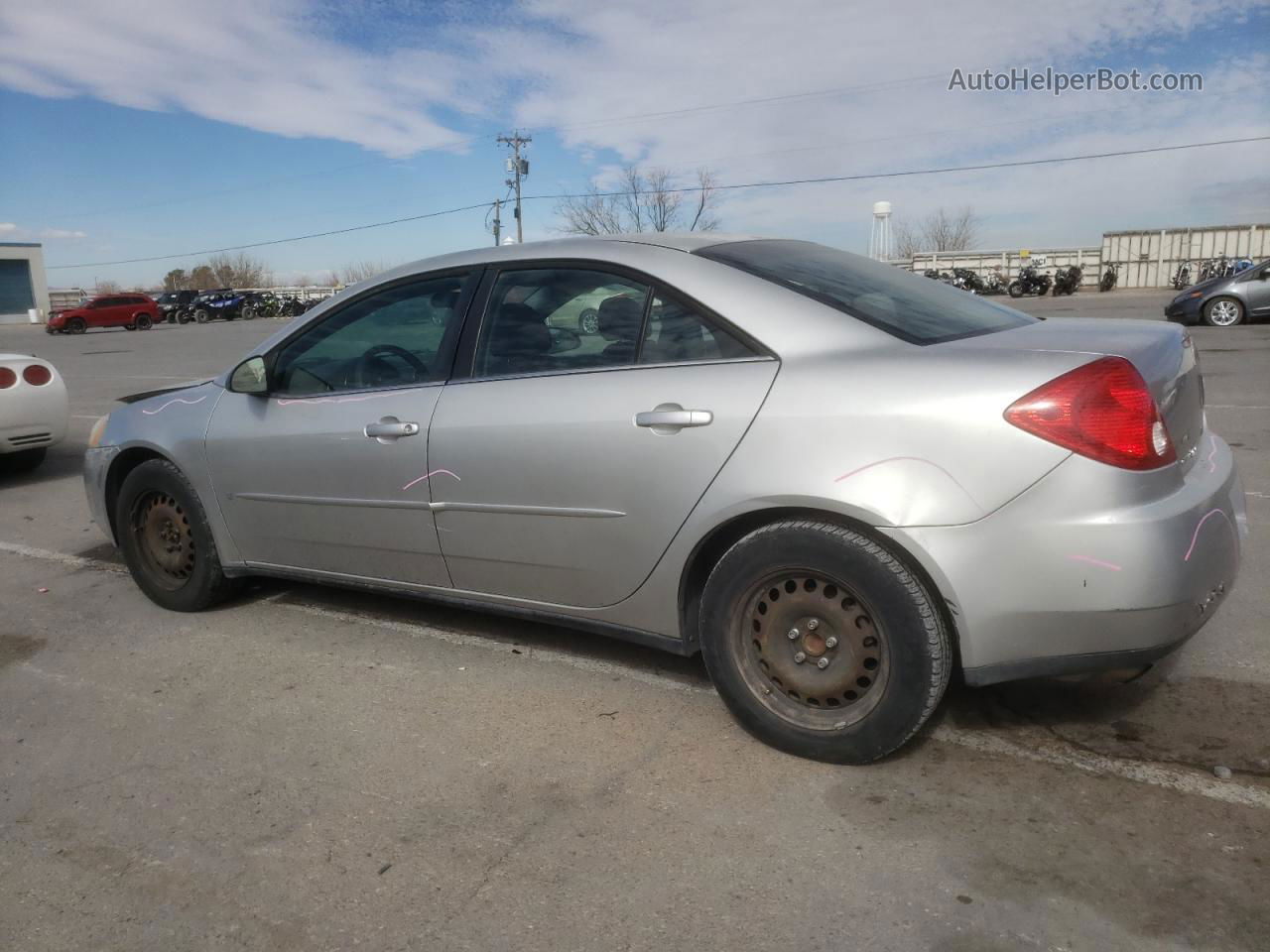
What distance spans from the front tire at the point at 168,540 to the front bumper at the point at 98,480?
0.10 m

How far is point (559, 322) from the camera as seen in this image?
3.40 m

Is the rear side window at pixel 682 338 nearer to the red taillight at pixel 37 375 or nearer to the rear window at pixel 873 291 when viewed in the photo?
the rear window at pixel 873 291

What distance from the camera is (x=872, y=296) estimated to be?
319cm

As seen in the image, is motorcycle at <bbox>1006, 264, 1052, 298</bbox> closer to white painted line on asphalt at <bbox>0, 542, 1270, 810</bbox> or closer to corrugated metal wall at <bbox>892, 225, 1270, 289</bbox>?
corrugated metal wall at <bbox>892, 225, 1270, 289</bbox>

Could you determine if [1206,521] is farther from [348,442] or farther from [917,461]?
[348,442]

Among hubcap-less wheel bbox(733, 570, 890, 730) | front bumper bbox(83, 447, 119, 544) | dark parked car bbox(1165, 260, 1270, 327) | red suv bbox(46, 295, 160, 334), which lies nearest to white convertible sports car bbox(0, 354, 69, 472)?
front bumper bbox(83, 447, 119, 544)

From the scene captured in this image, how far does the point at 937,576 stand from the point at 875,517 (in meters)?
0.22

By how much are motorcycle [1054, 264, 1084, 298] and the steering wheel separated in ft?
132

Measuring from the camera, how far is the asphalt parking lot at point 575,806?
2.28 metres

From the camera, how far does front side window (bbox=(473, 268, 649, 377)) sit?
3230 millimetres

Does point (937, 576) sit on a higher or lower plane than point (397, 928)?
higher

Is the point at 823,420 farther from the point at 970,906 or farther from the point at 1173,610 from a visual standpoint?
the point at 970,906

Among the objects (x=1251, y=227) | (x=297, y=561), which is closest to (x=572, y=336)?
(x=297, y=561)

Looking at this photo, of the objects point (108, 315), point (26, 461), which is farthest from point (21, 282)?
point (26, 461)
